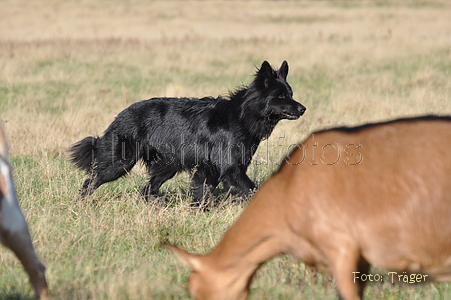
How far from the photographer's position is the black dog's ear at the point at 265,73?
5.95 m

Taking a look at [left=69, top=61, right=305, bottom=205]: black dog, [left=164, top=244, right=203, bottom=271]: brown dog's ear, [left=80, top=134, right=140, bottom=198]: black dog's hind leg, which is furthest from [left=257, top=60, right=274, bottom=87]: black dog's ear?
[left=164, top=244, right=203, bottom=271]: brown dog's ear

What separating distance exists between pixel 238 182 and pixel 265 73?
1241 millimetres

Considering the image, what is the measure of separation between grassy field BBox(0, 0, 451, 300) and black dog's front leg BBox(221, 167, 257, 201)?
11.0 inches

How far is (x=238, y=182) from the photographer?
5.90 metres

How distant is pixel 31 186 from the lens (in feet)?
19.0

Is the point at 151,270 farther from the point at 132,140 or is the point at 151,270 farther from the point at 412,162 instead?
the point at 132,140

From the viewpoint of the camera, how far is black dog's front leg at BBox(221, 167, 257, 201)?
586cm

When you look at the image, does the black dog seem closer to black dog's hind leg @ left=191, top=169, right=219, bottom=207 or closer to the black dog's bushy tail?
black dog's hind leg @ left=191, top=169, right=219, bottom=207

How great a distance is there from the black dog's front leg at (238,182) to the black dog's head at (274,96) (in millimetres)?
706

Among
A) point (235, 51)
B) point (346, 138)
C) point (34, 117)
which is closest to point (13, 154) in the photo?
point (34, 117)

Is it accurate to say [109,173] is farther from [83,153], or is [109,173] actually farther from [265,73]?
[265,73]

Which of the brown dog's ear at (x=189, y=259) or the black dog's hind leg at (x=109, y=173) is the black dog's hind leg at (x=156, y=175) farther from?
the brown dog's ear at (x=189, y=259)

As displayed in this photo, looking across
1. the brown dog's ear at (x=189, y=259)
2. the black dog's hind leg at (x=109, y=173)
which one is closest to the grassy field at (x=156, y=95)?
the black dog's hind leg at (x=109, y=173)

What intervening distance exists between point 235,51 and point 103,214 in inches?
610
